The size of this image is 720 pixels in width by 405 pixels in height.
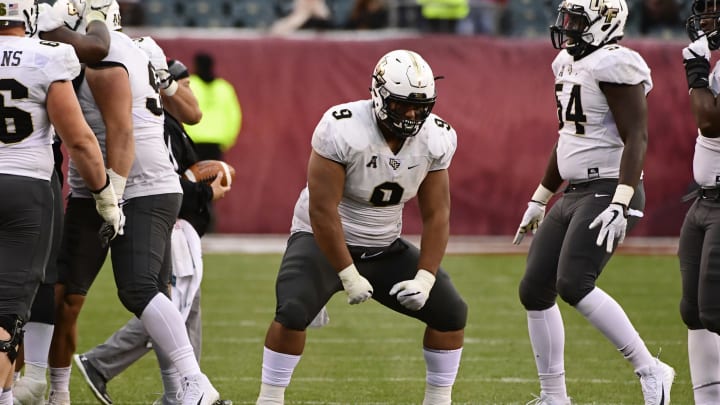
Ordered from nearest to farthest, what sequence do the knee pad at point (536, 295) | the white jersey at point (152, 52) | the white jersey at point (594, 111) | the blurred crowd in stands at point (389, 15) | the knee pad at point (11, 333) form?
1. the knee pad at point (11, 333)
2. the white jersey at point (594, 111)
3. the knee pad at point (536, 295)
4. the white jersey at point (152, 52)
5. the blurred crowd in stands at point (389, 15)

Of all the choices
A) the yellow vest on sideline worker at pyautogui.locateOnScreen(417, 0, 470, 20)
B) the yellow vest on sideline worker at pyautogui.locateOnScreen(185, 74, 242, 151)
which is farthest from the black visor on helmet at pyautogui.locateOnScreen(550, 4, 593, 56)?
the yellow vest on sideline worker at pyautogui.locateOnScreen(417, 0, 470, 20)

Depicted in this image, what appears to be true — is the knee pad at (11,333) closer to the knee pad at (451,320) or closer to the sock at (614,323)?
the knee pad at (451,320)

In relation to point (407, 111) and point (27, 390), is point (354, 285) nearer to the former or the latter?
point (407, 111)

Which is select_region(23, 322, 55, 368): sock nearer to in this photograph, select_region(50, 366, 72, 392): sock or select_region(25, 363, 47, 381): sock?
select_region(25, 363, 47, 381): sock

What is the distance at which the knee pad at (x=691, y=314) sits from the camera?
482 centimetres

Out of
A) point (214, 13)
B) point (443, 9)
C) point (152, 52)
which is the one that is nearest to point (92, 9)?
point (152, 52)

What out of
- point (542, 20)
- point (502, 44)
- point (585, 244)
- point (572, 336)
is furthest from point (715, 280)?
point (542, 20)

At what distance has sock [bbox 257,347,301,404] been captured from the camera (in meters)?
4.48

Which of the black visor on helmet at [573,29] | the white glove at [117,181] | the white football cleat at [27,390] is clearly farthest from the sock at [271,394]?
the black visor on helmet at [573,29]

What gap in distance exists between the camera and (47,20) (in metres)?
4.78

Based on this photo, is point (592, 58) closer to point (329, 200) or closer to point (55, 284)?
point (329, 200)

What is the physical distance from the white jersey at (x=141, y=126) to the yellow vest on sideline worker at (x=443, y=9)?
832cm

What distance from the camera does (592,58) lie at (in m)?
5.16

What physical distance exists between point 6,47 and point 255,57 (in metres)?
8.75
